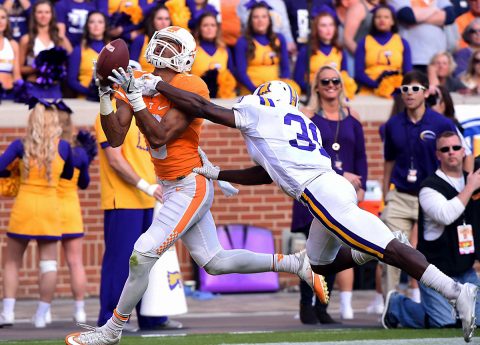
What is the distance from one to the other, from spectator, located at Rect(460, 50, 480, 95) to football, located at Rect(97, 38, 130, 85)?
7280mm

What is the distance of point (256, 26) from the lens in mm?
13961

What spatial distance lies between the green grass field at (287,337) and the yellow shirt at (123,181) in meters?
1.11

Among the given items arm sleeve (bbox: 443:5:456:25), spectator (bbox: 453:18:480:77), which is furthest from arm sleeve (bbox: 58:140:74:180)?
arm sleeve (bbox: 443:5:456:25)

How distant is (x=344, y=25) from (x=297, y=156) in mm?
7352

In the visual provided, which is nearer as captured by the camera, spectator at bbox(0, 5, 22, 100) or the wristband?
the wristband

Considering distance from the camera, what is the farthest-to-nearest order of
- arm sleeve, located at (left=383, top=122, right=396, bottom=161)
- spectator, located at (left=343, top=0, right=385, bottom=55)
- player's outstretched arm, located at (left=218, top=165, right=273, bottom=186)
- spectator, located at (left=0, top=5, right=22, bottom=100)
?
spectator, located at (left=343, top=0, right=385, bottom=55) → spectator, located at (left=0, top=5, right=22, bottom=100) → arm sleeve, located at (left=383, top=122, right=396, bottom=161) → player's outstretched arm, located at (left=218, top=165, right=273, bottom=186)

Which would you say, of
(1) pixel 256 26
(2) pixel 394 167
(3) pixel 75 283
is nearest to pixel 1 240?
(3) pixel 75 283

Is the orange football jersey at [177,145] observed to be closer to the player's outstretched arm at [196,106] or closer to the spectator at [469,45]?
the player's outstretched arm at [196,106]

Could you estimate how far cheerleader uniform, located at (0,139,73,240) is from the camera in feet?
34.3

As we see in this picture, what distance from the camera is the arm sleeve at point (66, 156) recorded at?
10.6m

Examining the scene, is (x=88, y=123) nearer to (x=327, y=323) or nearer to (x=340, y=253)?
(x=327, y=323)

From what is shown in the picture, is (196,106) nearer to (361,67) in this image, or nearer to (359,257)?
(359,257)

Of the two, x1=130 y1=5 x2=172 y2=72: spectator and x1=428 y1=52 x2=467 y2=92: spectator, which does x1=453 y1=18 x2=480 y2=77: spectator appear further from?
x1=130 y1=5 x2=172 y2=72: spectator

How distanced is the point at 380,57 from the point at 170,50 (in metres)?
6.54
